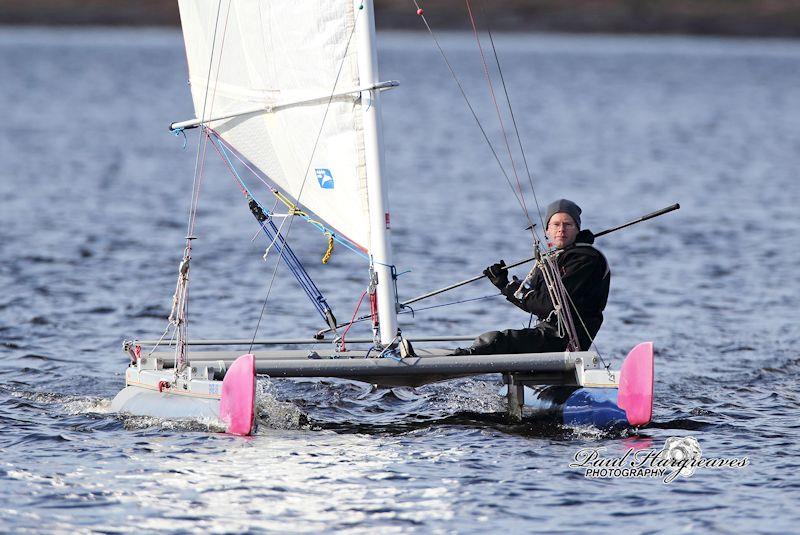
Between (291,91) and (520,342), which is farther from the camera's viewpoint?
(291,91)

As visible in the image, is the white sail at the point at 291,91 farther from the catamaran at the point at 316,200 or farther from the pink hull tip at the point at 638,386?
the pink hull tip at the point at 638,386

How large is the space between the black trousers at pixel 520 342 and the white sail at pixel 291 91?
1412 millimetres

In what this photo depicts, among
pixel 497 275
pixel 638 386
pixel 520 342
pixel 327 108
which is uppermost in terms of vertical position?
pixel 327 108

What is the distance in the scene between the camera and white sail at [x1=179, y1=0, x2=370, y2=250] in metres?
12.0

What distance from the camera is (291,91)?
12.3 meters

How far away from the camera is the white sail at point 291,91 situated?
1202 cm

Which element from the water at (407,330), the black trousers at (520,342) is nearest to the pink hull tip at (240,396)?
the water at (407,330)

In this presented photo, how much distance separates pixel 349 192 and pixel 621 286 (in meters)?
8.97

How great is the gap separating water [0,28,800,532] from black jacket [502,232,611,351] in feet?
3.50

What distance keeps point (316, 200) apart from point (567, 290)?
8.36 ft

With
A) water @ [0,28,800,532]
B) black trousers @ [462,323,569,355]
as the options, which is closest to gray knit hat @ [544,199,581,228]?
black trousers @ [462,323,569,355]

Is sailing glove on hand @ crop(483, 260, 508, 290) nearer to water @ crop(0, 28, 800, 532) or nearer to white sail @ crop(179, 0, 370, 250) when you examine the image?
white sail @ crop(179, 0, 370, 250)

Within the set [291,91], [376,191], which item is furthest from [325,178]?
[291,91]

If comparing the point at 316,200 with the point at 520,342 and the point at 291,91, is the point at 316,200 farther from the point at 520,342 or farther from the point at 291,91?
the point at 520,342
